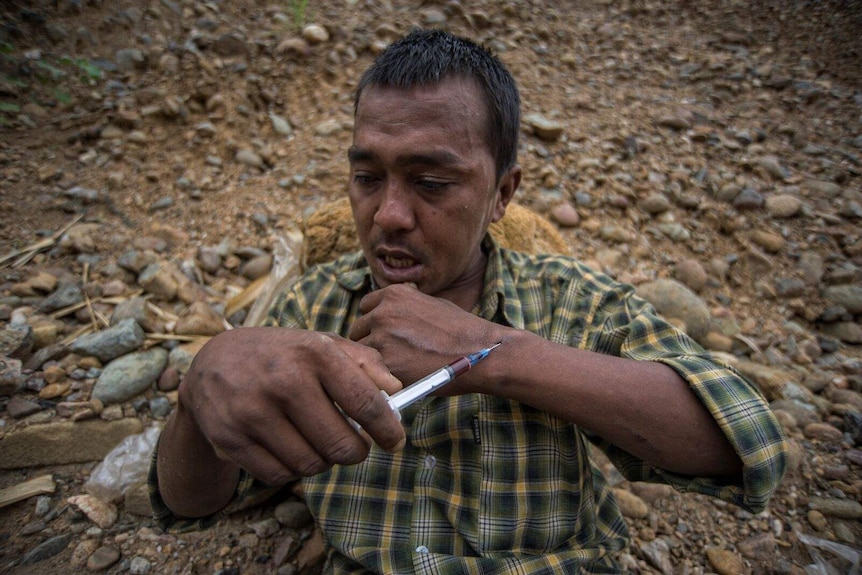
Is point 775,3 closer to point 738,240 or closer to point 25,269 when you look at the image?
point 738,240

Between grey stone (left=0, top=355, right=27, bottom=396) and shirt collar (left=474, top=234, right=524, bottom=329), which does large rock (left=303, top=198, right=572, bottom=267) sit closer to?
shirt collar (left=474, top=234, right=524, bottom=329)

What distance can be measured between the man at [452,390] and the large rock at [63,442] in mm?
734

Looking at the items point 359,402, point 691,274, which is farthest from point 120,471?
point 691,274

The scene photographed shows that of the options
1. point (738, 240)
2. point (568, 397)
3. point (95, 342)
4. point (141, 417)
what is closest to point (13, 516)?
point (141, 417)

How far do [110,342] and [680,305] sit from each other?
9.54ft

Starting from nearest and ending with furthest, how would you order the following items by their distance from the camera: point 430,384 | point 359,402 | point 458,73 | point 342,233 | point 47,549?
point 359,402 → point 430,384 → point 458,73 → point 47,549 → point 342,233

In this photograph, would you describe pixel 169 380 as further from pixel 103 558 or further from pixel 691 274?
pixel 691 274

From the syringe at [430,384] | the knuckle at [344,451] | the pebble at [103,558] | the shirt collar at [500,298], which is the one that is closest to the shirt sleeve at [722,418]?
the shirt collar at [500,298]

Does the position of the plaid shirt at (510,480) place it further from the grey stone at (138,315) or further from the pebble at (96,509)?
the grey stone at (138,315)

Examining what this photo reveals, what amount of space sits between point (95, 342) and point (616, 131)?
382 centimetres

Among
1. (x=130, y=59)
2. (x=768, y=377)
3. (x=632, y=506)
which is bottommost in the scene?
(x=632, y=506)

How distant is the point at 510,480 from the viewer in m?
1.40

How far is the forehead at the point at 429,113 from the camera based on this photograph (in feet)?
4.73

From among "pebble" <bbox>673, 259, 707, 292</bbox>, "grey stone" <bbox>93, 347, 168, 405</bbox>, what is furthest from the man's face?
"pebble" <bbox>673, 259, 707, 292</bbox>
